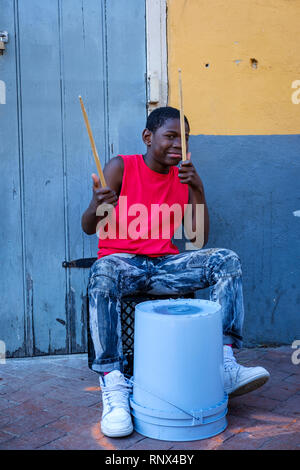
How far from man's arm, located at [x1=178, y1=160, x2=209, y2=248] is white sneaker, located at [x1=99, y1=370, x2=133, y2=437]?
3.04 ft

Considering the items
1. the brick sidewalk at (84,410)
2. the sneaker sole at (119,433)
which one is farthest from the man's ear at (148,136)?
the sneaker sole at (119,433)

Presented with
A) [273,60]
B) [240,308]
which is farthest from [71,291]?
[273,60]

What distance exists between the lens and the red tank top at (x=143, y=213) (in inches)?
96.4

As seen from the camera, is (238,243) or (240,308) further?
(238,243)

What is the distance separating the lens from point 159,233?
8.31 feet

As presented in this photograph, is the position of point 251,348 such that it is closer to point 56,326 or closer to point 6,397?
point 56,326

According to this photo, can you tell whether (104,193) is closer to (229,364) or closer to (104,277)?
(104,277)

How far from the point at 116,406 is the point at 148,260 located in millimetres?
751

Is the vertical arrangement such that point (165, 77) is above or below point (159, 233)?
above

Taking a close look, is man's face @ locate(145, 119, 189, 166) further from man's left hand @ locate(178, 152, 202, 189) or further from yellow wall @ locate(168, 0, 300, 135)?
yellow wall @ locate(168, 0, 300, 135)

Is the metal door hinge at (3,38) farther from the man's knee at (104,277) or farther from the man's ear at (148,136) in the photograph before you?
the man's knee at (104,277)

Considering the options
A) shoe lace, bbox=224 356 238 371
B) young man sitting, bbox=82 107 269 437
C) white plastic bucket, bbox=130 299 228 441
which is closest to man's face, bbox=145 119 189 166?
young man sitting, bbox=82 107 269 437

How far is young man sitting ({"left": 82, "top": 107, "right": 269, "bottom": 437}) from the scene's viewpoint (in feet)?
6.77

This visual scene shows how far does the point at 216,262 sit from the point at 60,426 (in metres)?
0.99
